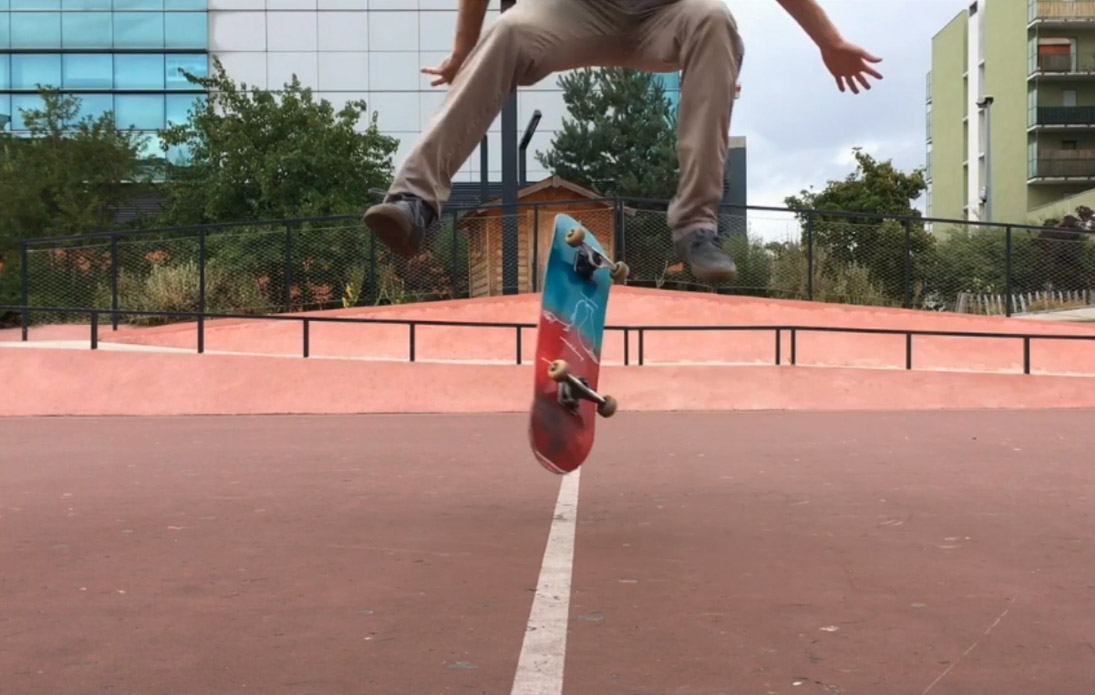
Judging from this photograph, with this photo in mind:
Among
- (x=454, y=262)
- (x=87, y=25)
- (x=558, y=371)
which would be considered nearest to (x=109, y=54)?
(x=87, y=25)

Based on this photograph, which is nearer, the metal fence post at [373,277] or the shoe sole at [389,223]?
the shoe sole at [389,223]

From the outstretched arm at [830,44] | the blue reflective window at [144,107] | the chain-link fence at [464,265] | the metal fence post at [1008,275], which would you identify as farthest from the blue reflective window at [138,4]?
the outstretched arm at [830,44]

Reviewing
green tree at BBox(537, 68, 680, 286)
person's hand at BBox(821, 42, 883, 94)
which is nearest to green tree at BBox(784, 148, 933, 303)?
green tree at BBox(537, 68, 680, 286)

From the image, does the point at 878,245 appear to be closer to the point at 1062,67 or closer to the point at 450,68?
the point at 450,68

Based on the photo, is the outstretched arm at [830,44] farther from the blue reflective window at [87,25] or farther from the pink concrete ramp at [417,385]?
the blue reflective window at [87,25]

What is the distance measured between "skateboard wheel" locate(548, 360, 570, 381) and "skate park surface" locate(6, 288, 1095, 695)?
68cm

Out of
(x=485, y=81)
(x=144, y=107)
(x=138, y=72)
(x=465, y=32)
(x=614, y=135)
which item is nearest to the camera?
(x=485, y=81)

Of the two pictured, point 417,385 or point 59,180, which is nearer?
point 417,385

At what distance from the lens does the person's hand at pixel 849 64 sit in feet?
18.3

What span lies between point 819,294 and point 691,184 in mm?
22908

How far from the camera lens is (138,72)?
177ft

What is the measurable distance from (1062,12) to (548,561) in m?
69.4

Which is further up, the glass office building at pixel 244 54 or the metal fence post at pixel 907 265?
the glass office building at pixel 244 54

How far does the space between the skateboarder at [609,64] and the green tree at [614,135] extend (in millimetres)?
41897
